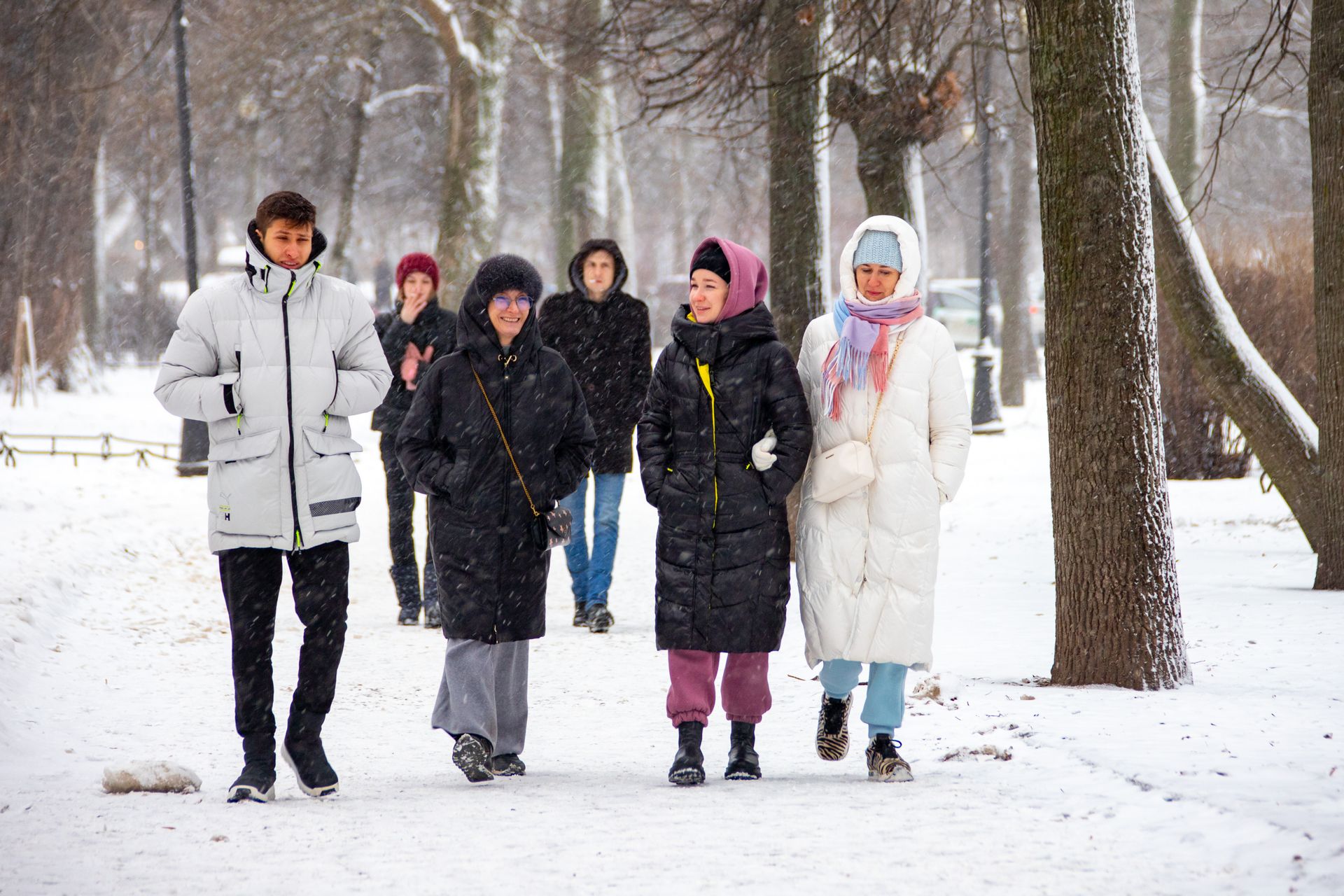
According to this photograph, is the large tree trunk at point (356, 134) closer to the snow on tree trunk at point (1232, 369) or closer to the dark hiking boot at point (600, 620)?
the dark hiking boot at point (600, 620)

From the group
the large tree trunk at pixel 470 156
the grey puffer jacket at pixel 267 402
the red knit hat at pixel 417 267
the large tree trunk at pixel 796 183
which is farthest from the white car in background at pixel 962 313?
the grey puffer jacket at pixel 267 402

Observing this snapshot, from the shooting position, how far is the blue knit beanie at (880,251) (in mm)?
4664

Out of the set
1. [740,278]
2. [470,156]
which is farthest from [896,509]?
[470,156]

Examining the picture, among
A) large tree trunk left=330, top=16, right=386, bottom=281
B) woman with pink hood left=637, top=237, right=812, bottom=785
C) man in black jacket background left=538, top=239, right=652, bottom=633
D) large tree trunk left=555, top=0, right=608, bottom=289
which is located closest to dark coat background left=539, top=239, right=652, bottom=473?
man in black jacket background left=538, top=239, right=652, bottom=633

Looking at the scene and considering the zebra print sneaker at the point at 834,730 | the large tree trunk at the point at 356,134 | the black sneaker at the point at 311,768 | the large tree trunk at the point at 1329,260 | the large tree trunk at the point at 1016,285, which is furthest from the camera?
the large tree trunk at the point at 356,134

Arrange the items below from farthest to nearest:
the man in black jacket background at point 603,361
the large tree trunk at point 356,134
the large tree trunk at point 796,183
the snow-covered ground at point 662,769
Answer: the large tree trunk at point 356,134
the large tree trunk at point 796,183
the man in black jacket background at point 603,361
the snow-covered ground at point 662,769

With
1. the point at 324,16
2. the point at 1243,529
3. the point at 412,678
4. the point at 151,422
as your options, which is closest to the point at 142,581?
the point at 412,678

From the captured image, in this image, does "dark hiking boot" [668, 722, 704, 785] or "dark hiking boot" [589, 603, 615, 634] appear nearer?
"dark hiking boot" [668, 722, 704, 785]

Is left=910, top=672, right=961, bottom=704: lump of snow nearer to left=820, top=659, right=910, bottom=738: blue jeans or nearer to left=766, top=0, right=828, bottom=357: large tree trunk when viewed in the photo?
left=820, top=659, right=910, bottom=738: blue jeans

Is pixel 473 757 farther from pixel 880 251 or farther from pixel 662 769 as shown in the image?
pixel 880 251

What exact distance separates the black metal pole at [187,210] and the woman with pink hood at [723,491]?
1056 cm

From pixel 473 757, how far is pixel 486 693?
23cm

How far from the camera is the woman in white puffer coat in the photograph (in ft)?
15.0

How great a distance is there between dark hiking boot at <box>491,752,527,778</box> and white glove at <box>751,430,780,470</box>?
1.38 meters
